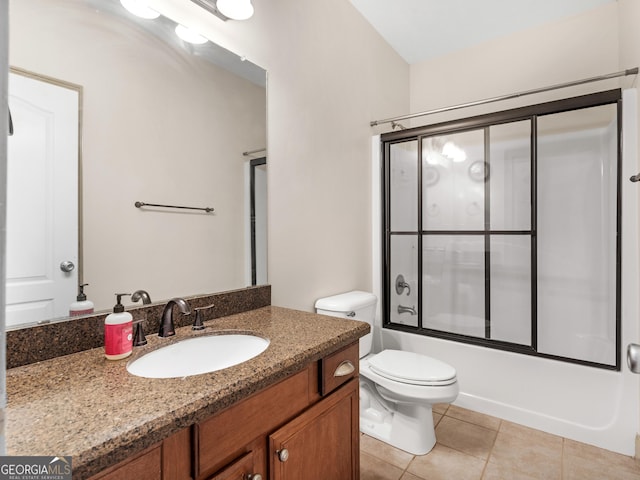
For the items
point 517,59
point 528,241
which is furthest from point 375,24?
point 528,241

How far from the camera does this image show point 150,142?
1161 millimetres

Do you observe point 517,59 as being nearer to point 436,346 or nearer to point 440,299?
point 440,299

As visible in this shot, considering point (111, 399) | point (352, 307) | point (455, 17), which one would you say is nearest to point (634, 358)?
point (111, 399)

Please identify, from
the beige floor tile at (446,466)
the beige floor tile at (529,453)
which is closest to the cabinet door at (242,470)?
the beige floor tile at (446,466)

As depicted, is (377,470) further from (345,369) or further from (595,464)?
(595,464)

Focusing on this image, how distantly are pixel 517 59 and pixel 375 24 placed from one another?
114 centimetres

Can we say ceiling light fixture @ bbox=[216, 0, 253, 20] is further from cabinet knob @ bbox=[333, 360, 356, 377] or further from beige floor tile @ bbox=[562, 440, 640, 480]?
beige floor tile @ bbox=[562, 440, 640, 480]

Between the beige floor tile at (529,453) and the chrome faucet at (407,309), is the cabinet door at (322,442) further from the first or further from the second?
the chrome faucet at (407,309)

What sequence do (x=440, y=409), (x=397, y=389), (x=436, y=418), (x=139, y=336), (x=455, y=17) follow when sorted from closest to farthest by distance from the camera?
(x=139, y=336), (x=397, y=389), (x=436, y=418), (x=440, y=409), (x=455, y=17)

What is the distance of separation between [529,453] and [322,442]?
4.63 feet

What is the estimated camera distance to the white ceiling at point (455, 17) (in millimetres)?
2227

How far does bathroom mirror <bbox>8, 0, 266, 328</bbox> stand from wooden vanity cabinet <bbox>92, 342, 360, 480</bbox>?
578 mm

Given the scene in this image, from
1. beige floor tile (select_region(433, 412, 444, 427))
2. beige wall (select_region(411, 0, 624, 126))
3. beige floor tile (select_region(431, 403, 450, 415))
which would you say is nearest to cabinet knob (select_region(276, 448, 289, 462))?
beige floor tile (select_region(433, 412, 444, 427))

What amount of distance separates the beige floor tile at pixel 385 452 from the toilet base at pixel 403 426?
2 cm
